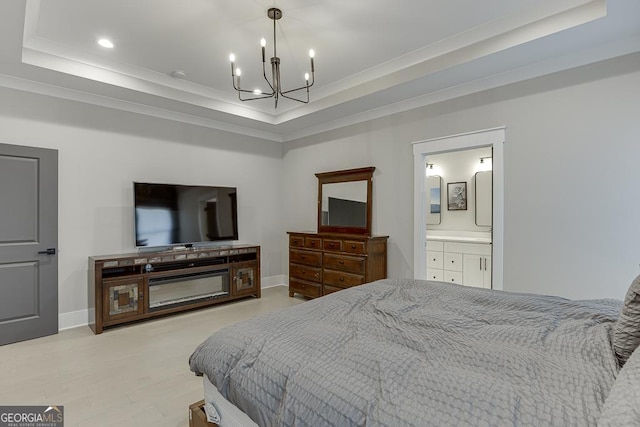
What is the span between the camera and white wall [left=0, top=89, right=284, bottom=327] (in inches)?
144

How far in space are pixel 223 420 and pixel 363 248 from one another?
2860 millimetres

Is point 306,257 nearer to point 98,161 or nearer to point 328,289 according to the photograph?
point 328,289

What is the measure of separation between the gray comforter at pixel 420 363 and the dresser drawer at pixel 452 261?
3218 mm

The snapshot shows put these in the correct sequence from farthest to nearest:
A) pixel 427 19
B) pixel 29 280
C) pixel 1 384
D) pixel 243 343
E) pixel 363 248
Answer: pixel 363 248 < pixel 29 280 < pixel 427 19 < pixel 1 384 < pixel 243 343

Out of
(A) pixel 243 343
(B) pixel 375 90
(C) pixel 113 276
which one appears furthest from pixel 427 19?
(C) pixel 113 276

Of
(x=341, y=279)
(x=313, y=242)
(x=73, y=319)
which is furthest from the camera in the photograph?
(x=313, y=242)

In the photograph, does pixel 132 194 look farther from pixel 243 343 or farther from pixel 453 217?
pixel 453 217

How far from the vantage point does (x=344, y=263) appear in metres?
4.41

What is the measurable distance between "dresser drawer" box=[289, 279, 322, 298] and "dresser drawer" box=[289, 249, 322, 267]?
0.31m

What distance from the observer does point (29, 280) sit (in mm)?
3488

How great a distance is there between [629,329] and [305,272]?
4.04m

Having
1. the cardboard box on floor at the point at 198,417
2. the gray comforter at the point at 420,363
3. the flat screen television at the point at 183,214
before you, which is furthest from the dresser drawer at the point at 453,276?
the cardboard box on floor at the point at 198,417

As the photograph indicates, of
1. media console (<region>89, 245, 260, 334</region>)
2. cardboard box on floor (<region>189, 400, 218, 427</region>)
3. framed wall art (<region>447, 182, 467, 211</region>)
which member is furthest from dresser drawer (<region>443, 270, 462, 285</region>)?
cardboard box on floor (<region>189, 400, 218, 427</region>)

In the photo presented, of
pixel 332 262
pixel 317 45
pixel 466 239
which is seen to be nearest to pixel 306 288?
pixel 332 262
